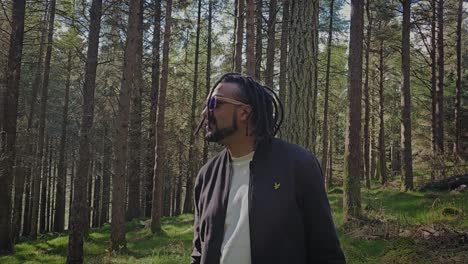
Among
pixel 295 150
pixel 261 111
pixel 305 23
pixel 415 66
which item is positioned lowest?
pixel 295 150

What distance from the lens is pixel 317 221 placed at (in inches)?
83.1

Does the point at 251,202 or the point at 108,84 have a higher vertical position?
the point at 108,84

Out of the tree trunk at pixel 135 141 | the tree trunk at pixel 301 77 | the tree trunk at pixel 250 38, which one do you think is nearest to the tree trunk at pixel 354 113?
the tree trunk at pixel 250 38

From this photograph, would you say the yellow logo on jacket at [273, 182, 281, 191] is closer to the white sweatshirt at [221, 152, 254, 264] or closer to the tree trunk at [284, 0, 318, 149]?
the white sweatshirt at [221, 152, 254, 264]

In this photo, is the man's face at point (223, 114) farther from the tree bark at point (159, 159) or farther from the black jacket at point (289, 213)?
the tree bark at point (159, 159)

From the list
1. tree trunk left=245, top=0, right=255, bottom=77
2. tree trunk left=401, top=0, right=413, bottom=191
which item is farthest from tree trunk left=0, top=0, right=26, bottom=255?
tree trunk left=401, top=0, right=413, bottom=191

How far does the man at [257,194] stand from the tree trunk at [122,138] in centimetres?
913

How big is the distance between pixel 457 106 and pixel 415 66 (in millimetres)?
4543

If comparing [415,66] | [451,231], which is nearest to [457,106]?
[415,66]

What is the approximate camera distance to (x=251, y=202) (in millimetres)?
2156

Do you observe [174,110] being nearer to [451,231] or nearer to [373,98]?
[373,98]

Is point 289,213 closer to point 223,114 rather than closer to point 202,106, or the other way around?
point 223,114

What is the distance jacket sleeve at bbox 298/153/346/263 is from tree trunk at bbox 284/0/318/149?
367cm

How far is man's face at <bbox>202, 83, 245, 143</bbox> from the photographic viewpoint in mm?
2359
